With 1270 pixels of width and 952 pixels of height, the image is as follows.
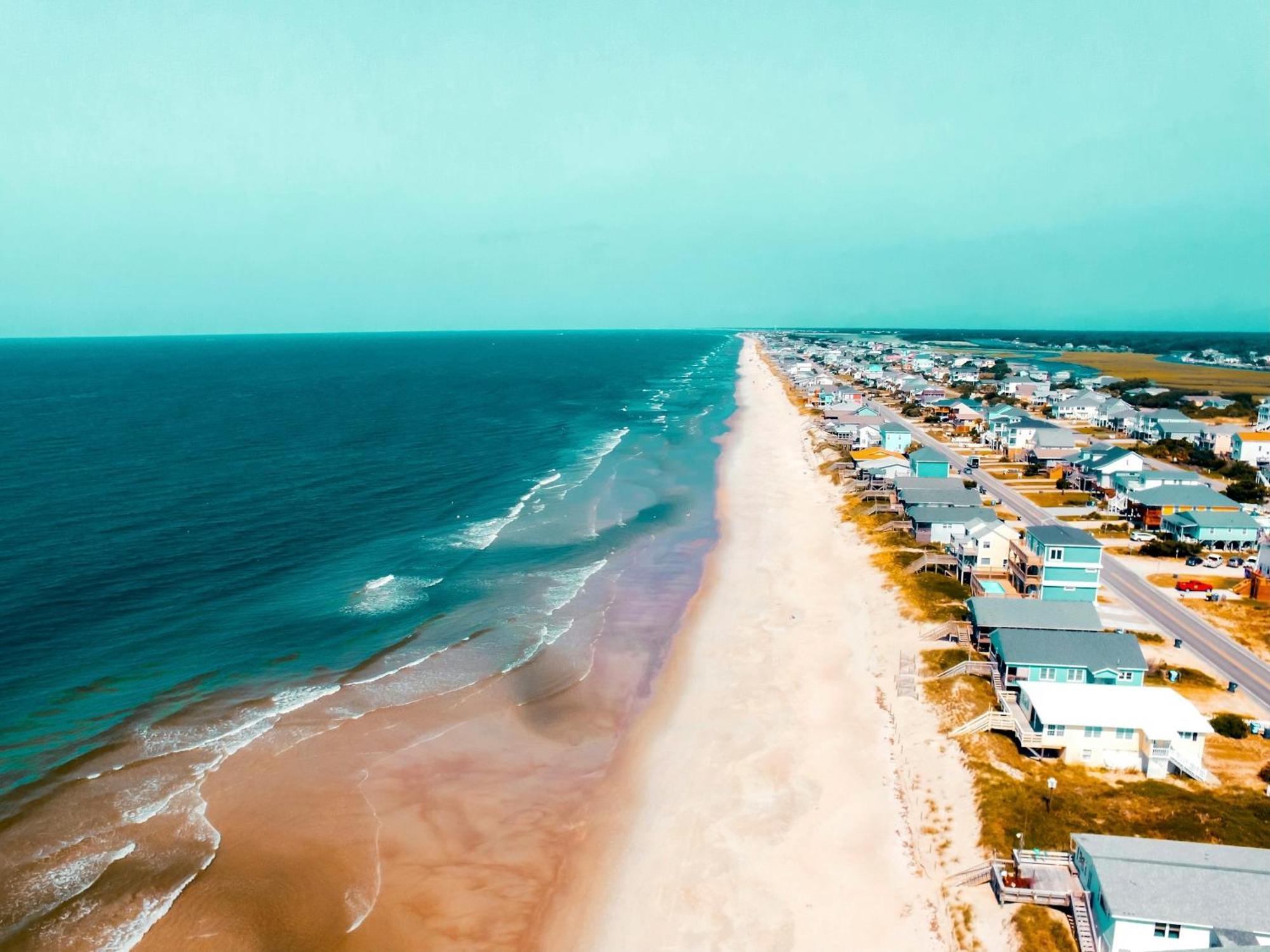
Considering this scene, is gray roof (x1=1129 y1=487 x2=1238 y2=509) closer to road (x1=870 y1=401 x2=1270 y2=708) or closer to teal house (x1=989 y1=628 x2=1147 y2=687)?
road (x1=870 y1=401 x2=1270 y2=708)

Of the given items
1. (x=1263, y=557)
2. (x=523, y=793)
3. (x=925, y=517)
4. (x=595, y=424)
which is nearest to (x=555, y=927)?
(x=523, y=793)

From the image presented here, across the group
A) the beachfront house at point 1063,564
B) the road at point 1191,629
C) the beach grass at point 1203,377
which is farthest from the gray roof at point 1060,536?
the beach grass at point 1203,377

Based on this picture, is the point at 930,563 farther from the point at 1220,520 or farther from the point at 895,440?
the point at 895,440

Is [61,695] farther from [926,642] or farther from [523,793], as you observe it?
[926,642]

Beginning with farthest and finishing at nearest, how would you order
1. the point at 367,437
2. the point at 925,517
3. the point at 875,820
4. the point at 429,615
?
the point at 367,437, the point at 925,517, the point at 429,615, the point at 875,820

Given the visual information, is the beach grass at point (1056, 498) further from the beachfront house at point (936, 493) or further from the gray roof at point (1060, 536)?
the gray roof at point (1060, 536)

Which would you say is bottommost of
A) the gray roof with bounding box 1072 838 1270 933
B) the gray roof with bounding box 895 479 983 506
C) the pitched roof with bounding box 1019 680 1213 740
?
the gray roof with bounding box 1072 838 1270 933

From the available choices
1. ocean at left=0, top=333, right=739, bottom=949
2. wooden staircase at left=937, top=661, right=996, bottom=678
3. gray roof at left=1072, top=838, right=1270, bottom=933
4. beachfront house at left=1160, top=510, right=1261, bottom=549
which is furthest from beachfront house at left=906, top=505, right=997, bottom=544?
gray roof at left=1072, top=838, right=1270, bottom=933
